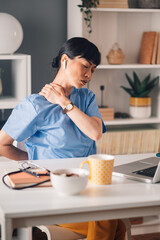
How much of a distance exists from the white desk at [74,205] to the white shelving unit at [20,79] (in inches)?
56.4

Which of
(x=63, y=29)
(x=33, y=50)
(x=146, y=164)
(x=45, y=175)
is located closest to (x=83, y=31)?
(x=63, y=29)

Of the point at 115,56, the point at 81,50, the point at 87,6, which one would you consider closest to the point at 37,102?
the point at 81,50

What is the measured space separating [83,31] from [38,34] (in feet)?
1.19

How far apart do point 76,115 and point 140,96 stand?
152 cm

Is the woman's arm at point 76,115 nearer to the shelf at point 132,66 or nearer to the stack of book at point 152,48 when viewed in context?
the shelf at point 132,66

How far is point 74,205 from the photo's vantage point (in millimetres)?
1336

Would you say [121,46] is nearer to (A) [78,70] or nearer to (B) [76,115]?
(A) [78,70]

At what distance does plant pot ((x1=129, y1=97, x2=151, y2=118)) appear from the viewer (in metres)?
3.39

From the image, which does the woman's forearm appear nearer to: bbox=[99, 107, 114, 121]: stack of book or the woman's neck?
the woman's neck

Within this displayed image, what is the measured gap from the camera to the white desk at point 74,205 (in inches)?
50.7

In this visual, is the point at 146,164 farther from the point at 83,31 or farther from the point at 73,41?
the point at 83,31

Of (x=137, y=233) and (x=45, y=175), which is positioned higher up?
(x=45, y=175)

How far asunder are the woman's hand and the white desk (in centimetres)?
60

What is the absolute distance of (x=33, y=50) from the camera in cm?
333
